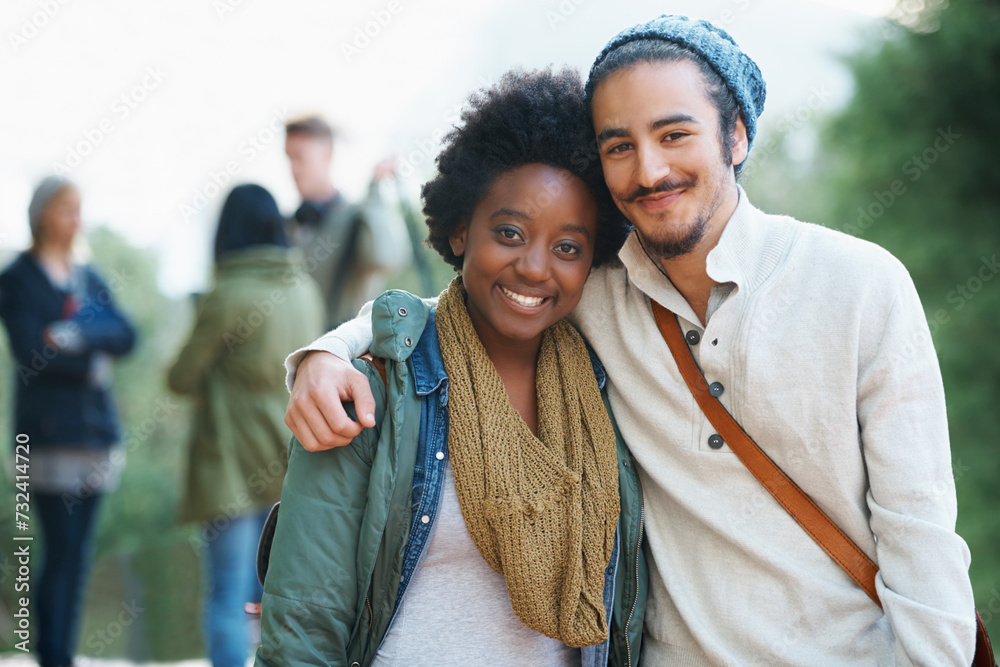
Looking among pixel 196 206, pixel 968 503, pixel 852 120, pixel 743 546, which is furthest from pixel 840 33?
pixel 743 546

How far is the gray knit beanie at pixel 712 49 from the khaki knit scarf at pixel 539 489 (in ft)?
2.42

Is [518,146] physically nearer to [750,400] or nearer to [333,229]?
[750,400]

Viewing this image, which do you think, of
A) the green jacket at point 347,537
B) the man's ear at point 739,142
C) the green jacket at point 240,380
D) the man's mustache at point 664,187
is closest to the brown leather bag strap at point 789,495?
the man's mustache at point 664,187

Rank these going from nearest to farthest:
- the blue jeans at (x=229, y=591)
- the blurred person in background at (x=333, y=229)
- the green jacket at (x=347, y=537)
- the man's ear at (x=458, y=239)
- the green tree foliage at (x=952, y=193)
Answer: the green jacket at (x=347, y=537) < the man's ear at (x=458, y=239) < the blue jeans at (x=229, y=591) < the blurred person in background at (x=333, y=229) < the green tree foliage at (x=952, y=193)

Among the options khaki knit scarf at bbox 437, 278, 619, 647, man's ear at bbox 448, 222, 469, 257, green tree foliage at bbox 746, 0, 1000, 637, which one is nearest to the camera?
khaki knit scarf at bbox 437, 278, 619, 647

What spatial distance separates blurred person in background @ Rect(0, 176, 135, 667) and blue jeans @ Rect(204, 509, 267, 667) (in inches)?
23.2

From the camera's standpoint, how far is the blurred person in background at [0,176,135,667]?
341cm

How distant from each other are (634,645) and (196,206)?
11.1 ft

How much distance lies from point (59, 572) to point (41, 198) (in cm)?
158

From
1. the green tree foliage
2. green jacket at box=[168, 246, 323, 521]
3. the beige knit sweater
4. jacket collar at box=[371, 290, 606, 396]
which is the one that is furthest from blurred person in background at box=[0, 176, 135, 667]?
the green tree foliage

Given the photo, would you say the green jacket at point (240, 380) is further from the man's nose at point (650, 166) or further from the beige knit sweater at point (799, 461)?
the man's nose at point (650, 166)

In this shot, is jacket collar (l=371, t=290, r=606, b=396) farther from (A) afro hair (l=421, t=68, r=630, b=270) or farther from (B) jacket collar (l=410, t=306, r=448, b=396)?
(A) afro hair (l=421, t=68, r=630, b=270)

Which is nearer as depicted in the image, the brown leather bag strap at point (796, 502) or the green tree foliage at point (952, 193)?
the brown leather bag strap at point (796, 502)

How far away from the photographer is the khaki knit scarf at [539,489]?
171cm
